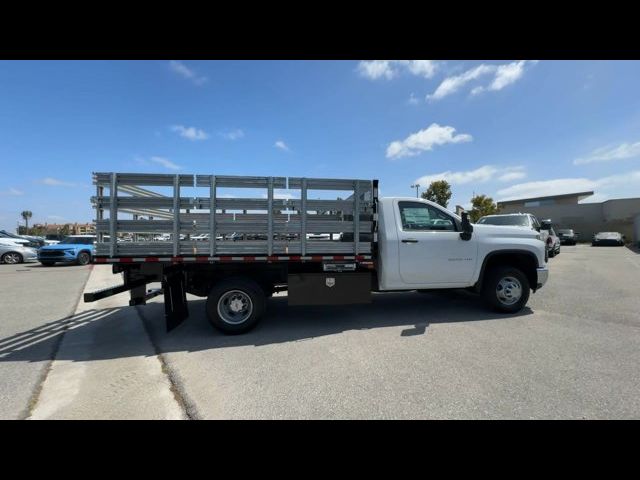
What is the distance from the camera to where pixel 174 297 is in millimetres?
4891

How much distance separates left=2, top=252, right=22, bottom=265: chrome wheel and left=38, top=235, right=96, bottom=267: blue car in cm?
293

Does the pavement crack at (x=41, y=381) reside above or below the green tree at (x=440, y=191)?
below

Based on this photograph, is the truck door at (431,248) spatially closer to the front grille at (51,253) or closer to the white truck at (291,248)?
the white truck at (291,248)

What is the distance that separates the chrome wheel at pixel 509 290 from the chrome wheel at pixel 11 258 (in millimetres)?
23229

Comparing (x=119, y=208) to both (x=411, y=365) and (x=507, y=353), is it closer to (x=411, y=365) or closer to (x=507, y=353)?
(x=411, y=365)

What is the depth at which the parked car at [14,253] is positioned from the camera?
1683 centimetres

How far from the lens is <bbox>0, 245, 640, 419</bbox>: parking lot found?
276 centimetres

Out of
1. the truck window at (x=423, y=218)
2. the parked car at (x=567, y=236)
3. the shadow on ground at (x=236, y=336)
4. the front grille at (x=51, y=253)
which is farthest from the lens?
the parked car at (x=567, y=236)

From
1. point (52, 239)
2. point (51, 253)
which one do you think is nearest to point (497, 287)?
point (51, 253)

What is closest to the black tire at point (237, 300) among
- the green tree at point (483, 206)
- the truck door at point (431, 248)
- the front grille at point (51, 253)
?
the truck door at point (431, 248)

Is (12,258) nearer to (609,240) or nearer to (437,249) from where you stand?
(437,249)

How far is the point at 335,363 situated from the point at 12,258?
21958 millimetres

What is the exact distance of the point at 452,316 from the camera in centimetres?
554

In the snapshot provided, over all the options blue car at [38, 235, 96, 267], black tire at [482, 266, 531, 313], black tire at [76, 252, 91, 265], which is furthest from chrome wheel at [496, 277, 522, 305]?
black tire at [76, 252, 91, 265]
